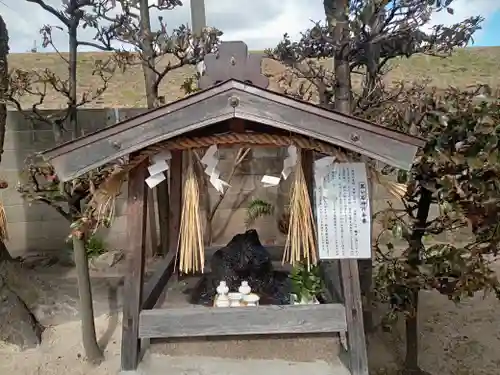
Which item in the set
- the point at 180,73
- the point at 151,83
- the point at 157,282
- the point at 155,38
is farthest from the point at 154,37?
the point at 180,73

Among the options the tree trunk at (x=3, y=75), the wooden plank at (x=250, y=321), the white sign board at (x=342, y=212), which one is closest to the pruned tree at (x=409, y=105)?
the white sign board at (x=342, y=212)

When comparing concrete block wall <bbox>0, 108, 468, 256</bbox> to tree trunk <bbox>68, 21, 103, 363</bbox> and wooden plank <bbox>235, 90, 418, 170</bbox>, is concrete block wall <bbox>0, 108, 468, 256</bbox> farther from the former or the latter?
wooden plank <bbox>235, 90, 418, 170</bbox>

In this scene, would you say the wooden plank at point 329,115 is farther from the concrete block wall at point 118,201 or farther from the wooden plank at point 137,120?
the concrete block wall at point 118,201

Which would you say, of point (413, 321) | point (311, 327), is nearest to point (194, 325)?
point (311, 327)

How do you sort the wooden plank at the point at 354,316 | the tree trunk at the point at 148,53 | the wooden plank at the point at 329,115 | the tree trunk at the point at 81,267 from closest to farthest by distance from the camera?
the wooden plank at the point at 329,115
the wooden plank at the point at 354,316
the tree trunk at the point at 81,267
the tree trunk at the point at 148,53

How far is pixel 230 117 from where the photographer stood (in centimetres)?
204

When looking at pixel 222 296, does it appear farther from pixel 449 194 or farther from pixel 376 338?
pixel 376 338

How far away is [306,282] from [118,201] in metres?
3.74

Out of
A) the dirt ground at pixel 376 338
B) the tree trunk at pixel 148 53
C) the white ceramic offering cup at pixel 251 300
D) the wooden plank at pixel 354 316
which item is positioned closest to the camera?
the wooden plank at pixel 354 316

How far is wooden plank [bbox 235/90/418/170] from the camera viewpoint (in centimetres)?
203

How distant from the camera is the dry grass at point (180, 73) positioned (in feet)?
25.4

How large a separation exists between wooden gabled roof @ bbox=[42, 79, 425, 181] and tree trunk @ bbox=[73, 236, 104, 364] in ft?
5.32

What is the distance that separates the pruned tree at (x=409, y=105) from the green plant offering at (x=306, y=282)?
46cm

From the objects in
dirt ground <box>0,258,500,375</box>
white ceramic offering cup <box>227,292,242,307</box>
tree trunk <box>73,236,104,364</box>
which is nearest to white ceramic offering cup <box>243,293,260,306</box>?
white ceramic offering cup <box>227,292,242,307</box>
